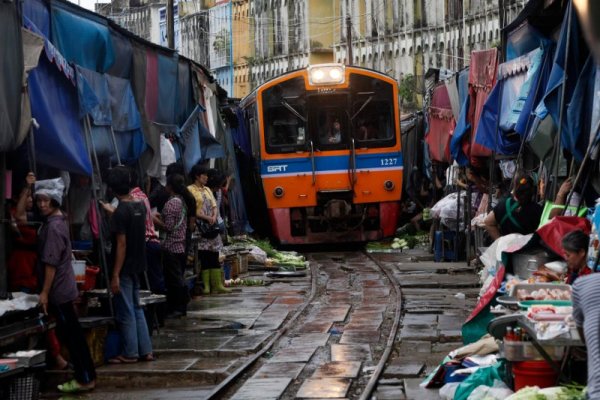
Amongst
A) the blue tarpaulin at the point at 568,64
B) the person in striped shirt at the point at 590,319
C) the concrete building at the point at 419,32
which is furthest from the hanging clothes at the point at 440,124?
the concrete building at the point at 419,32

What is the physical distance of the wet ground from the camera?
10305mm

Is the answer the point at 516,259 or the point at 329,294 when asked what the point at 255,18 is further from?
the point at 516,259

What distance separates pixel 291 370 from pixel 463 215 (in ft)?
36.0

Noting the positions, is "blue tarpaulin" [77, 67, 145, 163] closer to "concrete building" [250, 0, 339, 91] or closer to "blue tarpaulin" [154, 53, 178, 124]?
"blue tarpaulin" [154, 53, 178, 124]

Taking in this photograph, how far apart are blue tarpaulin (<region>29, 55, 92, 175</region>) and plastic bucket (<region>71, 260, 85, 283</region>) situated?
759 mm

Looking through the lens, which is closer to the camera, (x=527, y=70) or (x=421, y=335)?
(x=421, y=335)

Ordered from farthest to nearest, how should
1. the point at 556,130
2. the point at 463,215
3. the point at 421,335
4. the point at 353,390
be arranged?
the point at 463,215 < the point at 421,335 < the point at 556,130 < the point at 353,390

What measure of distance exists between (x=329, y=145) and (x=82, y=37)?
11578 millimetres

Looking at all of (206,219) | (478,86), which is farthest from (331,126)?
(206,219)

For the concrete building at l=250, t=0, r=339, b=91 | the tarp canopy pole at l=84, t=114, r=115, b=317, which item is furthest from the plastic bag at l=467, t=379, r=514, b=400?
the concrete building at l=250, t=0, r=339, b=91

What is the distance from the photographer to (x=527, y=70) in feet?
45.5

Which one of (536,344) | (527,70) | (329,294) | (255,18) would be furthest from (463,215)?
(255,18)

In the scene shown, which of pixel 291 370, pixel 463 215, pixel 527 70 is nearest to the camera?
pixel 291 370

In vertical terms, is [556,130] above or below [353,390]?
above
